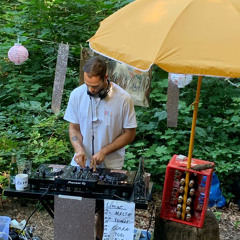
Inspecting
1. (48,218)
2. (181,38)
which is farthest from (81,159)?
(48,218)

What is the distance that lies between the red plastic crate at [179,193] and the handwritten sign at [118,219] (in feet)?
1.43

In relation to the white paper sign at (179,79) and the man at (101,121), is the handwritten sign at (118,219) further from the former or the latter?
the white paper sign at (179,79)

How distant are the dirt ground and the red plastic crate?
3.84ft

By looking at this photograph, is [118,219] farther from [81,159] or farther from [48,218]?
[48,218]

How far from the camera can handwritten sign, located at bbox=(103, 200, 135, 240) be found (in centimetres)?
243

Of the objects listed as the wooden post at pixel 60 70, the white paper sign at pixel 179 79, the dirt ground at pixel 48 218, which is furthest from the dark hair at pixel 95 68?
the dirt ground at pixel 48 218

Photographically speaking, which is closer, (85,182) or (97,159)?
(85,182)

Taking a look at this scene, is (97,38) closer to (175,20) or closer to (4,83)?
(175,20)

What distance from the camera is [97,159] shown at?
2.82 m

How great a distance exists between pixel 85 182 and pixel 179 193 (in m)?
0.78

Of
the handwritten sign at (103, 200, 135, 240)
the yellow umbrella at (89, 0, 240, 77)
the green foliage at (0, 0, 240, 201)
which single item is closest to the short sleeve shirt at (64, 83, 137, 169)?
the handwritten sign at (103, 200, 135, 240)

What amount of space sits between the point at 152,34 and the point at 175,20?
0.15 metres

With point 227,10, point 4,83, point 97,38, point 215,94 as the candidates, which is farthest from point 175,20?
point 4,83

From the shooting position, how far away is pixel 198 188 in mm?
2693
